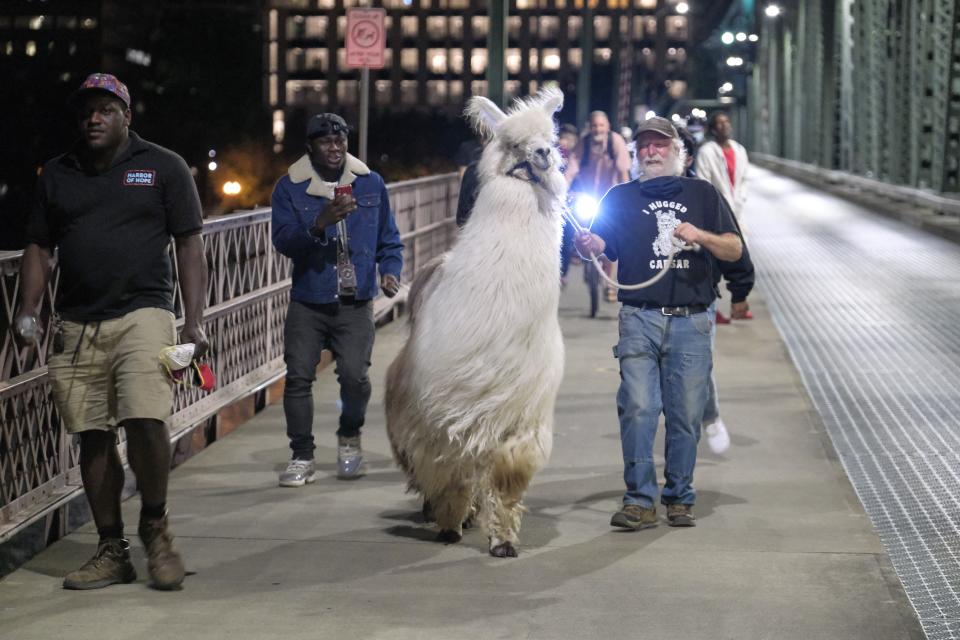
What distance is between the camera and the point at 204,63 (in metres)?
124

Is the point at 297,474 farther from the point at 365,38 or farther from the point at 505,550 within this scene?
the point at 365,38

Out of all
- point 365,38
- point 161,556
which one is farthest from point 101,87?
point 365,38

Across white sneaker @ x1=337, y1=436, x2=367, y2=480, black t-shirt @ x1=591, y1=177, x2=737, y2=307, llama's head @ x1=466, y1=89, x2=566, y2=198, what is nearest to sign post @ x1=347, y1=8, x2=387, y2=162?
white sneaker @ x1=337, y1=436, x2=367, y2=480

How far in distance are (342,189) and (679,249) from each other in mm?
1740

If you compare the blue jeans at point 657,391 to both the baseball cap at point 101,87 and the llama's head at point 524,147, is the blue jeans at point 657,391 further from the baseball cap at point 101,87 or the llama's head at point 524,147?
the baseball cap at point 101,87

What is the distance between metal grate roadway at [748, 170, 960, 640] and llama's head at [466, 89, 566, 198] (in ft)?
7.38

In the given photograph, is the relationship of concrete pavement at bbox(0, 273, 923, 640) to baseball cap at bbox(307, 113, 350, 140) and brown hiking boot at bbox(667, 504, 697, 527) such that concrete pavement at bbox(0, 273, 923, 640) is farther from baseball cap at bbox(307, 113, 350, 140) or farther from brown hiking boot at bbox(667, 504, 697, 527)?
baseball cap at bbox(307, 113, 350, 140)

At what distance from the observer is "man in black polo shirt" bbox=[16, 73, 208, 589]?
6238 millimetres

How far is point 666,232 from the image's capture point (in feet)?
25.2

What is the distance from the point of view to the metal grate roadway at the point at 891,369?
7418mm

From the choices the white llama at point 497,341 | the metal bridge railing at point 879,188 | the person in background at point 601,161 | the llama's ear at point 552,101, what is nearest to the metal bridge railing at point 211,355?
the white llama at point 497,341

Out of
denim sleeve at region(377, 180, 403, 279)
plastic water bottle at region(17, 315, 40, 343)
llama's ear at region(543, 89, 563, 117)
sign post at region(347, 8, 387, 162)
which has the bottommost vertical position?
plastic water bottle at region(17, 315, 40, 343)

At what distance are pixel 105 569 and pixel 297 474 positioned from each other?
2.25m

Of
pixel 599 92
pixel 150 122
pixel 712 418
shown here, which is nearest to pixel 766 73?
pixel 599 92
